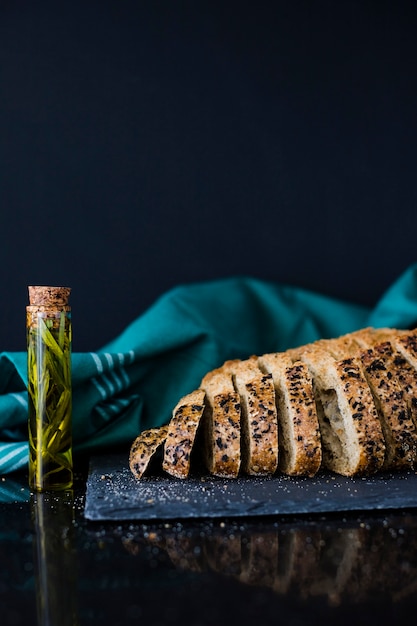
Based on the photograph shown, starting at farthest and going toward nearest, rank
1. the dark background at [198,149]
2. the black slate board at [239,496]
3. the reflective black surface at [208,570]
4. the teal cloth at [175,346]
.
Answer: the dark background at [198,149] → the teal cloth at [175,346] → the black slate board at [239,496] → the reflective black surface at [208,570]

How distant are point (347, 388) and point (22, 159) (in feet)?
5.62

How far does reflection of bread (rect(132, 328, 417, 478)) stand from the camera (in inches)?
73.7

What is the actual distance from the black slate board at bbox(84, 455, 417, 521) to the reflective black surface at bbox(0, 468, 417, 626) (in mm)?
22

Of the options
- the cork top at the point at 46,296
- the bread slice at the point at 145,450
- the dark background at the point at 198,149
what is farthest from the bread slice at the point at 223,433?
the dark background at the point at 198,149

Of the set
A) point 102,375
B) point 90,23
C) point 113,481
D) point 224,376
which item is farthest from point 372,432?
point 90,23

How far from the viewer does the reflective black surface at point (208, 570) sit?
1179mm

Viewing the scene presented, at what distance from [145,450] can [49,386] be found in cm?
29

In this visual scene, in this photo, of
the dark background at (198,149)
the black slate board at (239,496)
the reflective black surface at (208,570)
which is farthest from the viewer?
the dark background at (198,149)

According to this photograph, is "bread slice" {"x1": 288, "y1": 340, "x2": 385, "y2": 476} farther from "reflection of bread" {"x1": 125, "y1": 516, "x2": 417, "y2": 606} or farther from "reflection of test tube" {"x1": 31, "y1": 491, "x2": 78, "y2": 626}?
"reflection of test tube" {"x1": 31, "y1": 491, "x2": 78, "y2": 626}

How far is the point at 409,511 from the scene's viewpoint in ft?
5.60

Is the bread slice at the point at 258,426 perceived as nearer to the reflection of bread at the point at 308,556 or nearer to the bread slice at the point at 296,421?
the bread slice at the point at 296,421

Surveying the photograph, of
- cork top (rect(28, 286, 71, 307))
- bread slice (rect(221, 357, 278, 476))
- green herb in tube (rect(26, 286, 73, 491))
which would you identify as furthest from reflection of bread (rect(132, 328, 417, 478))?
cork top (rect(28, 286, 71, 307))

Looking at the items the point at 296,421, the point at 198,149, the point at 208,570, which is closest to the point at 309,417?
the point at 296,421

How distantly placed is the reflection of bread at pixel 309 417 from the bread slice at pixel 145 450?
1 centimetres
